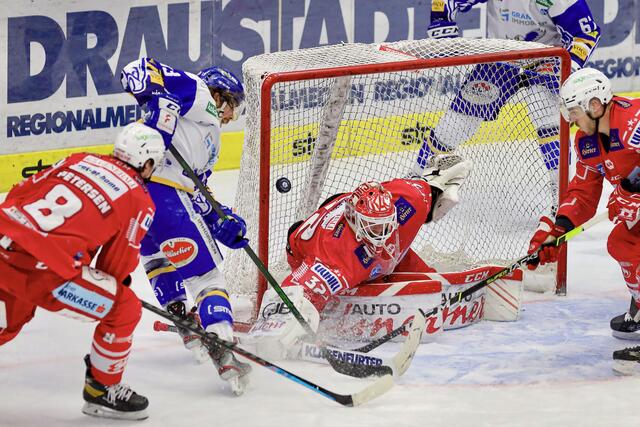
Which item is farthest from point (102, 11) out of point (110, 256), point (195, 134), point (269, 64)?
point (110, 256)

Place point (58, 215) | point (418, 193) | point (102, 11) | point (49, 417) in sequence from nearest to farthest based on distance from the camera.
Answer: point (58, 215), point (49, 417), point (418, 193), point (102, 11)

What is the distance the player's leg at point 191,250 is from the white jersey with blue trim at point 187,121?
0.20ft

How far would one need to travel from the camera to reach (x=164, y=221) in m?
4.84

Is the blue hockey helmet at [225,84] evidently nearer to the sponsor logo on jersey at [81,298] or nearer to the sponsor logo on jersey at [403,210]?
the sponsor logo on jersey at [403,210]

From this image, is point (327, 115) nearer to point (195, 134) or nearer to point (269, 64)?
point (269, 64)

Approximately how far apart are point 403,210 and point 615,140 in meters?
0.84

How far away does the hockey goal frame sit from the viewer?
5219 mm

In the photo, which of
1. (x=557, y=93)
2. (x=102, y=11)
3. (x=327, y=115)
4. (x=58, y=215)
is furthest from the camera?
(x=102, y=11)

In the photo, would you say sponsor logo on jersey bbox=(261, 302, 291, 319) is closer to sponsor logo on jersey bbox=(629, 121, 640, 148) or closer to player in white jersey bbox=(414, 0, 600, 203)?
sponsor logo on jersey bbox=(629, 121, 640, 148)

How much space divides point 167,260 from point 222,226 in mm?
282

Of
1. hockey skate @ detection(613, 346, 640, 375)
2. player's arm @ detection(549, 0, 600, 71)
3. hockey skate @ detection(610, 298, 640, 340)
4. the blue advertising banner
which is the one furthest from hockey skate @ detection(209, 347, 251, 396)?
the blue advertising banner

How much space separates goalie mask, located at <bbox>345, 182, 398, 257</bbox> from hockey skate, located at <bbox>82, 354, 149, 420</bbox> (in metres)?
1.07

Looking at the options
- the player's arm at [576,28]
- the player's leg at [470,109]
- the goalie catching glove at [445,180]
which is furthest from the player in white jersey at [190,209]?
the player's arm at [576,28]

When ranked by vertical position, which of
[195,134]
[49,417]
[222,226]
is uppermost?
[195,134]
